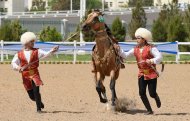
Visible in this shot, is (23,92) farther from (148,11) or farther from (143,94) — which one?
(148,11)

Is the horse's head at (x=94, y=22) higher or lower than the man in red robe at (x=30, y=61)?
higher

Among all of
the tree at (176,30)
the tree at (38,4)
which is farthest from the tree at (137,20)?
the tree at (38,4)

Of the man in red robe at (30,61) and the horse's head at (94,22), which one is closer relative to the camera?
the man in red robe at (30,61)

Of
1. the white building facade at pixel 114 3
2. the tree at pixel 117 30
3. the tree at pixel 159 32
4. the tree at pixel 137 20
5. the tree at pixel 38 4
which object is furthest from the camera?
the white building facade at pixel 114 3

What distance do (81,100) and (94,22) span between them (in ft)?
9.12

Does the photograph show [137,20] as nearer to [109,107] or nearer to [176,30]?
[176,30]

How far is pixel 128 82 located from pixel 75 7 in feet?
315

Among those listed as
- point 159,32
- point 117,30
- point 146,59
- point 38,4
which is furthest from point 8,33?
point 38,4

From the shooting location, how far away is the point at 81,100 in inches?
493

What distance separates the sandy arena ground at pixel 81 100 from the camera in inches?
382

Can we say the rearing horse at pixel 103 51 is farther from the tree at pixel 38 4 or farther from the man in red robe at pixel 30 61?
the tree at pixel 38 4

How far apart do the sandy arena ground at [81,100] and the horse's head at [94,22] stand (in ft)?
5.06

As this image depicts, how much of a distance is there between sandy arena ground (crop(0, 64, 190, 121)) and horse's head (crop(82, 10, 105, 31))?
1.54 m

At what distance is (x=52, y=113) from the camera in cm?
1014
